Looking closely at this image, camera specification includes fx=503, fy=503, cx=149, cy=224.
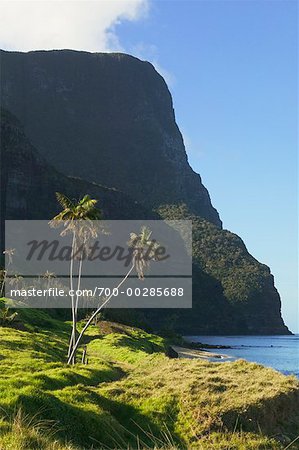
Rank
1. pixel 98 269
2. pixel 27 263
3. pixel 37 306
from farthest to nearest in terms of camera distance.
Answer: pixel 98 269, pixel 27 263, pixel 37 306

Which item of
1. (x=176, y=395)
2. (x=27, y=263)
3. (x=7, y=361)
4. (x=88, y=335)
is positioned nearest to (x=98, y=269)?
(x=27, y=263)

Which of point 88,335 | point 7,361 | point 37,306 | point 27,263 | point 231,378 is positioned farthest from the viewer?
point 27,263

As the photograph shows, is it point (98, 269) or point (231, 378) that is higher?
point (98, 269)

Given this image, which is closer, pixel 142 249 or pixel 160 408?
pixel 160 408

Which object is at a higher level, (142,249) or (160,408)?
(142,249)

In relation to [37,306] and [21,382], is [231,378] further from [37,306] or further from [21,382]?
[37,306]

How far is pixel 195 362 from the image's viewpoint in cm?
3666

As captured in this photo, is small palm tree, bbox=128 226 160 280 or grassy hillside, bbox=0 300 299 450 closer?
grassy hillside, bbox=0 300 299 450

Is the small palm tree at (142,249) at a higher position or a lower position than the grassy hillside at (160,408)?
higher

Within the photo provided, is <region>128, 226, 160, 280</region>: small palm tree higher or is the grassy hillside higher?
→ <region>128, 226, 160, 280</region>: small palm tree

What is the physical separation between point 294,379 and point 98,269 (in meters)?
165

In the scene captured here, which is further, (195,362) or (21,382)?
(195,362)

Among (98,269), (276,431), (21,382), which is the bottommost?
(276,431)

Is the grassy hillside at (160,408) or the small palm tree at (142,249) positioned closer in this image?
the grassy hillside at (160,408)
